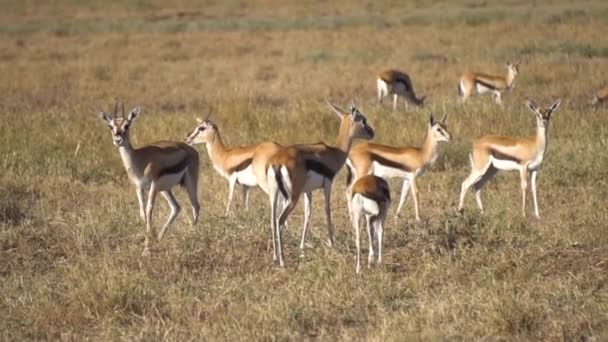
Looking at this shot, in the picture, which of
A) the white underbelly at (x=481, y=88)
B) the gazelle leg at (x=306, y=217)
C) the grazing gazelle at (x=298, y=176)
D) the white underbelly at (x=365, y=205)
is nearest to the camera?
the white underbelly at (x=365, y=205)

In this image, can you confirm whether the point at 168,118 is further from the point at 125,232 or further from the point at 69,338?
the point at 69,338

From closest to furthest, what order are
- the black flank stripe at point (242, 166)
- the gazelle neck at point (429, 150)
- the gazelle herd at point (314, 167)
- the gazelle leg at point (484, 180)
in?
the gazelle herd at point (314, 167) < the black flank stripe at point (242, 166) < the gazelle neck at point (429, 150) < the gazelle leg at point (484, 180)

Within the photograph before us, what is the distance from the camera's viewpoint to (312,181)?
26.0ft

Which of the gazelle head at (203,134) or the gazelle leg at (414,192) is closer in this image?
the gazelle leg at (414,192)

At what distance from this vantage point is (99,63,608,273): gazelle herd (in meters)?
7.36

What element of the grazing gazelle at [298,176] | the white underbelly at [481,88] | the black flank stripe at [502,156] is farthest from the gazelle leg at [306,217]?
the white underbelly at [481,88]

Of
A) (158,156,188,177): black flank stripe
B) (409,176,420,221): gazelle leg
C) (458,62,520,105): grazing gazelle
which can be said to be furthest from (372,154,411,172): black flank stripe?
(458,62,520,105): grazing gazelle

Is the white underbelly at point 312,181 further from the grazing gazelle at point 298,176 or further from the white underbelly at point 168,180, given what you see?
the white underbelly at point 168,180

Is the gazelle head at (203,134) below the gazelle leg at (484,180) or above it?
above

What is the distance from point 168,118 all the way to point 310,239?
6028 mm

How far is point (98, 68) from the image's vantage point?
69.7ft

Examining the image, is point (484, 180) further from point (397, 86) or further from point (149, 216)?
point (397, 86)

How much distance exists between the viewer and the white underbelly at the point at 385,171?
31.9ft

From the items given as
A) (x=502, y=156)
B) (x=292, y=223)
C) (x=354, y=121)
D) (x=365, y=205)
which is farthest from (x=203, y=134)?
(x=365, y=205)
